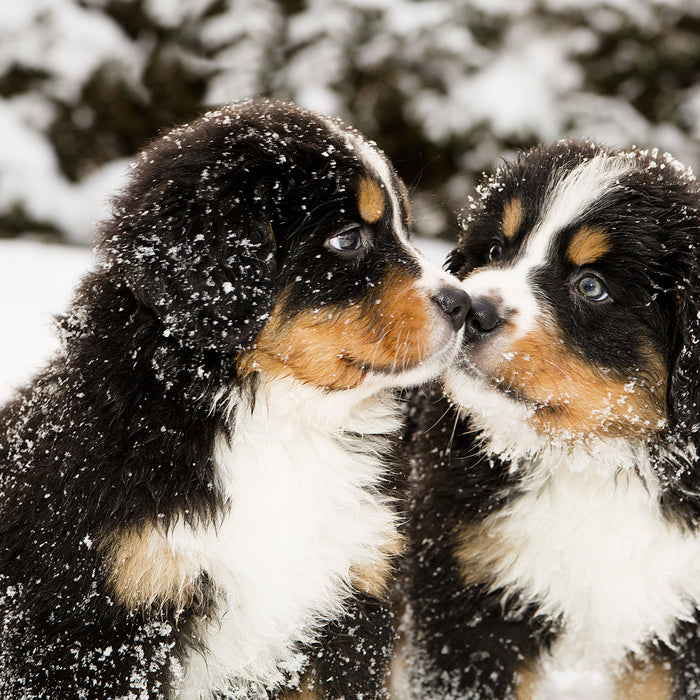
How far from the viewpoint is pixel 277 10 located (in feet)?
24.2

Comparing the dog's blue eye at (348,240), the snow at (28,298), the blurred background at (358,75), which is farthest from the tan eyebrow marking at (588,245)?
the blurred background at (358,75)

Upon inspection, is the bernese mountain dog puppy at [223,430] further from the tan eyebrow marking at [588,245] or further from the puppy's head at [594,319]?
the tan eyebrow marking at [588,245]

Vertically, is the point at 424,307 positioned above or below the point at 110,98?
above

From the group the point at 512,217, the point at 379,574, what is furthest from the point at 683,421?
the point at 379,574

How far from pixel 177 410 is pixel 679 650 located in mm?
1837

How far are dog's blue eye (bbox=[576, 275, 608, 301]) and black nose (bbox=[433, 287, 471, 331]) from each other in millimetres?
457

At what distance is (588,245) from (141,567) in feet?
5.30

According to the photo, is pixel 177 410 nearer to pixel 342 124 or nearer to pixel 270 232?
pixel 270 232

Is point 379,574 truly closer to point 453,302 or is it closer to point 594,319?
point 453,302

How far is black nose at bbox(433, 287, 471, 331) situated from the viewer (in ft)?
8.78

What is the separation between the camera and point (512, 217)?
3.22 meters

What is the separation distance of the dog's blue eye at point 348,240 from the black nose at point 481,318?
1.27 feet

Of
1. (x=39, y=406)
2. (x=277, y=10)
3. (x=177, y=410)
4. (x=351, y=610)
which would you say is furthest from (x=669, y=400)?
(x=277, y=10)

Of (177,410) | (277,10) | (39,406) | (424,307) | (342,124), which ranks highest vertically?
(342,124)
